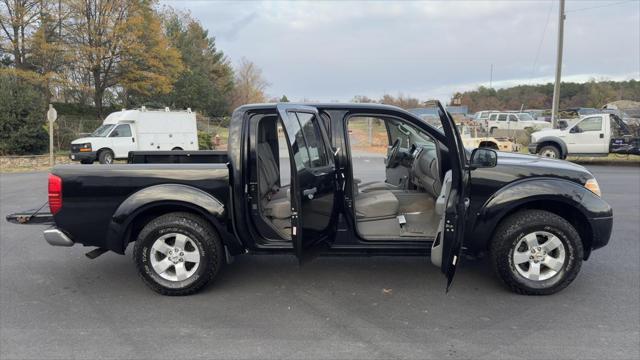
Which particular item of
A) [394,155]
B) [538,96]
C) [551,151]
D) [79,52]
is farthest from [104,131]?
[538,96]

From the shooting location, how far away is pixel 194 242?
169 inches

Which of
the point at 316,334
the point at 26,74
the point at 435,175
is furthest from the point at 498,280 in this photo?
the point at 26,74

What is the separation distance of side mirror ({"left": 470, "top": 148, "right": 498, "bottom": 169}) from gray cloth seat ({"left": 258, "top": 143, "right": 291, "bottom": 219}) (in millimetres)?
1725

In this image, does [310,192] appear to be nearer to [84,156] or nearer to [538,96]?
[84,156]

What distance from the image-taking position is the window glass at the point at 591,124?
17.0 metres

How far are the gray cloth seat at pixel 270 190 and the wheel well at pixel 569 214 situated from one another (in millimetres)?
1958

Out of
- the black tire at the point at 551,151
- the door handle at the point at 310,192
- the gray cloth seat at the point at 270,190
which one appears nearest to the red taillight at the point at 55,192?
the gray cloth seat at the point at 270,190

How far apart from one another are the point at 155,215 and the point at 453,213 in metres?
2.69

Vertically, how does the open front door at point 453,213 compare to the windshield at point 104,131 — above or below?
below

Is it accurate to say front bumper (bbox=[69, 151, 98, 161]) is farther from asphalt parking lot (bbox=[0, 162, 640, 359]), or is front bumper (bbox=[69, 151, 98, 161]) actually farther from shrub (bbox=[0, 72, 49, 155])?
asphalt parking lot (bbox=[0, 162, 640, 359])

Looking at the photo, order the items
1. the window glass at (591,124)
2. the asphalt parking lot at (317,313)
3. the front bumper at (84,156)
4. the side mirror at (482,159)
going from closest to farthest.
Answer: the asphalt parking lot at (317,313), the side mirror at (482,159), the window glass at (591,124), the front bumper at (84,156)

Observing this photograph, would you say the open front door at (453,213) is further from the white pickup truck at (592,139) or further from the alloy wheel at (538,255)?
the white pickup truck at (592,139)

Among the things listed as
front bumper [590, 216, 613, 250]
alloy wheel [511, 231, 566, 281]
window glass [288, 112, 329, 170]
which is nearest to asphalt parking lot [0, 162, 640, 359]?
alloy wheel [511, 231, 566, 281]

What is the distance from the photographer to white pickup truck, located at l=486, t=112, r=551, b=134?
99.6ft
